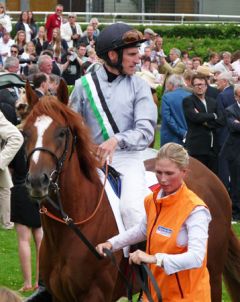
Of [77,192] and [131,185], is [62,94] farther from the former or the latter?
[131,185]

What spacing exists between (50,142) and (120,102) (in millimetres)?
1017

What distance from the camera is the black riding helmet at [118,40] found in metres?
7.04

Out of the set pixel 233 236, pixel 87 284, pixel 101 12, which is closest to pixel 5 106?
pixel 233 236

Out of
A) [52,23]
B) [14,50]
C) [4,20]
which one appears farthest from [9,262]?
[52,23]

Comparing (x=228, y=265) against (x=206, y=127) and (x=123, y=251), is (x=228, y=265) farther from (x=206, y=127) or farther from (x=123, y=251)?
(x=206, y=127)

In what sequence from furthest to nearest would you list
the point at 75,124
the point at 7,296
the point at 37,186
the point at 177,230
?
the point at 75,124 → the point at 37,186 → the point at 177,230 → the point at 7,296

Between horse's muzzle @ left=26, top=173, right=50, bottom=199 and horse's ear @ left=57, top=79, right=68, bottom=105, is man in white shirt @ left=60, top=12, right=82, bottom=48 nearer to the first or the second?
horse's ear @ left=57, top=79, right=68, bottom=105

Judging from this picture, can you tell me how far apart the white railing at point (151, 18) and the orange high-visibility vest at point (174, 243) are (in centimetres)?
2875

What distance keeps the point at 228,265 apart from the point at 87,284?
194cm

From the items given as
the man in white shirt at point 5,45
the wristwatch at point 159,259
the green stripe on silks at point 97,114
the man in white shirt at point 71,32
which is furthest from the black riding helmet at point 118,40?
the man in white shirt at point 71,32

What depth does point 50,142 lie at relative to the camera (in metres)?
6.24

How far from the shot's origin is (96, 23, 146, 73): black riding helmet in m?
7.04

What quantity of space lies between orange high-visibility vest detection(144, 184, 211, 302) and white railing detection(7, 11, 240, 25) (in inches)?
1132

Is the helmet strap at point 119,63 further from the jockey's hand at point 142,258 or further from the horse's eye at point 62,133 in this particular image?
the jockey's hand at point 142,258
